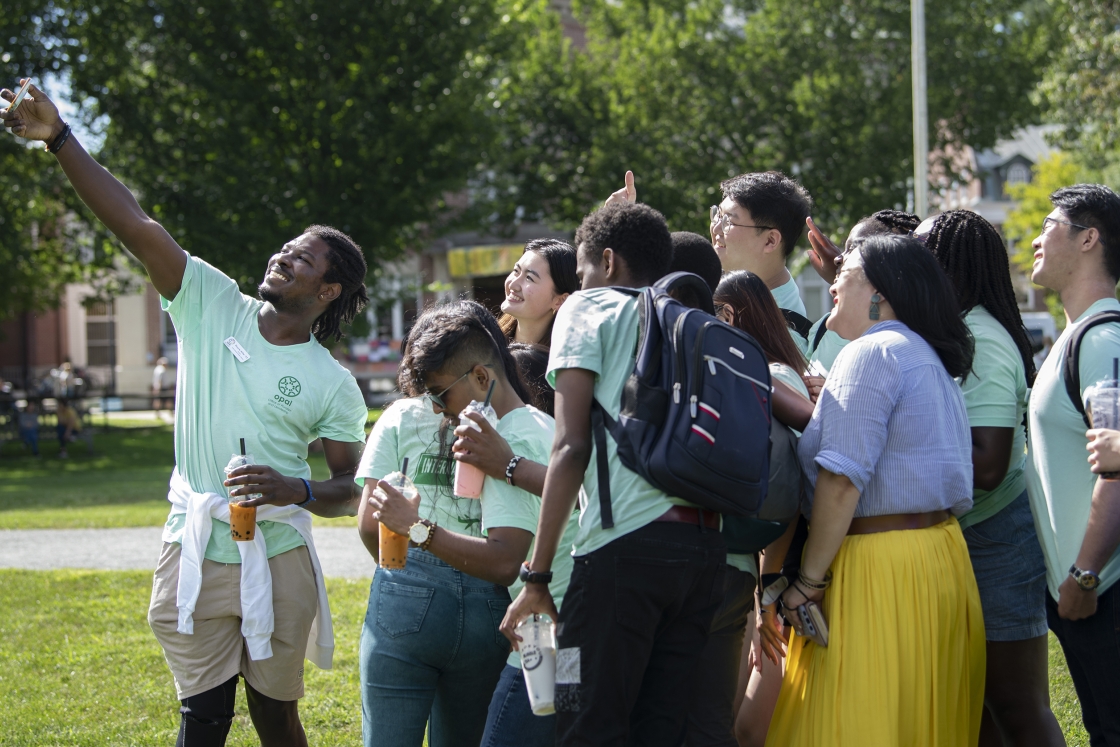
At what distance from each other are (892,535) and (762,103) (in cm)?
2408

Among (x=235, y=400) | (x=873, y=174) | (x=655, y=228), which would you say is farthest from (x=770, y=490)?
(x=873, y=174)

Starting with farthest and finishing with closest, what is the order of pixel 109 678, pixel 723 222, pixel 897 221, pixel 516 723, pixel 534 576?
pixel 109 678 < pixel 723 222 < pixel 897 221 < pixel 516 723 < pixel 534 576

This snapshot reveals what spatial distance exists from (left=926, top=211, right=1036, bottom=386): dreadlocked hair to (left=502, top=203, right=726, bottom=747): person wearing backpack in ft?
4.76

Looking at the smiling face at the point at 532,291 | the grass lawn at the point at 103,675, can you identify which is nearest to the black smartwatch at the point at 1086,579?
the smiling face at the point at 532,291

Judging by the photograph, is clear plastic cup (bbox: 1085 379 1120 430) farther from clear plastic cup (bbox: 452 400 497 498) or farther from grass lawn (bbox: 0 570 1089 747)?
grass lawn (bbox: 0 570 1089 747)

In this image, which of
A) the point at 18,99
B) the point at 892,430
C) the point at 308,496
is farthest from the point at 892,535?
the point at 18,99

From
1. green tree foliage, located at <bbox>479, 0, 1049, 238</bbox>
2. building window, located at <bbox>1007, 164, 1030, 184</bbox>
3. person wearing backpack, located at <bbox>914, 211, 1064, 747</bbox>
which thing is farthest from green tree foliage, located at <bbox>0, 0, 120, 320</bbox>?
building window, located at <bbox>1007, 164, 1030, 184</bbox>

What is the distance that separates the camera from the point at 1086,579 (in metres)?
3.02

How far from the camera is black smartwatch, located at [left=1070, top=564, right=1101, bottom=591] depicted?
301cm

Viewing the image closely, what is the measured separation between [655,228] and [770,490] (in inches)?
32.3

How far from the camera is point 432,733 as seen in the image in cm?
323

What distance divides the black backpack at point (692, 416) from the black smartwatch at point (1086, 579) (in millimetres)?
1048

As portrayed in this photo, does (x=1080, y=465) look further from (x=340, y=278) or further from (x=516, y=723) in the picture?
(x=340, y=278)

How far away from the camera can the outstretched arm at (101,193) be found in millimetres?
3434
